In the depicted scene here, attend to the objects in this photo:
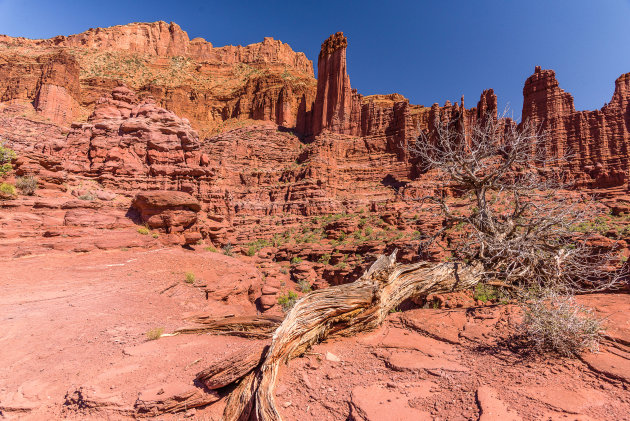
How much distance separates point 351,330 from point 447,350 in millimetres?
1222

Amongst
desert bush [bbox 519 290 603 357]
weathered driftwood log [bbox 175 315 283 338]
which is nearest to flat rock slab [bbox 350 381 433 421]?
desert bush [bbox 519 290 603 357]

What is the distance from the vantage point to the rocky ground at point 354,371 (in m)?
2.27

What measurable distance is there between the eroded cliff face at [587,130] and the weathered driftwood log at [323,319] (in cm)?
4074

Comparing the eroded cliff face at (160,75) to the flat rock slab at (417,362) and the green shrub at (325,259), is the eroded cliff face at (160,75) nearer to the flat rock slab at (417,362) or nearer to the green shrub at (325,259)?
the green shrub at (325,259)

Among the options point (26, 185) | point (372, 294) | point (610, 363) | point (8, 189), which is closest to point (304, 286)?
point (372, 294)

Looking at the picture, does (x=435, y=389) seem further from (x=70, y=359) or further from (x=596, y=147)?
(x=596, y=147)

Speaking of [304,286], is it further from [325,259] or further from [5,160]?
[5,160]

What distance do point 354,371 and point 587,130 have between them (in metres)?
53.0

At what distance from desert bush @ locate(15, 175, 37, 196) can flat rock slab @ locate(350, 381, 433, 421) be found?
53.2 feet

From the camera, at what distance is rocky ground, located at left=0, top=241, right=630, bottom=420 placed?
2.27m

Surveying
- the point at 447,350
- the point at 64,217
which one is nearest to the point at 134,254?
the point at 64,217

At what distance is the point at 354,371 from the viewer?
9.41ft

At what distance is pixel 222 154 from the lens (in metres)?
49.1

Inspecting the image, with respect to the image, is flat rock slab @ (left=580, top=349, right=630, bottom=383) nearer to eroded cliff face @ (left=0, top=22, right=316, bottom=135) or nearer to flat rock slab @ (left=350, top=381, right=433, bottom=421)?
flat rock slab @ (left=350, top=381, right=433, bottom=421)
